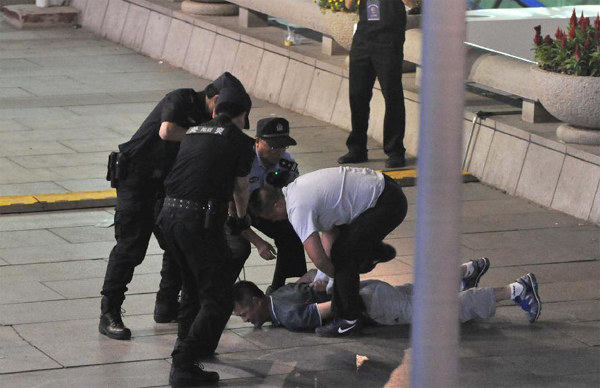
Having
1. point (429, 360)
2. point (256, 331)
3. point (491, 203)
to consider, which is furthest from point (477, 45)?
point (429, 360)

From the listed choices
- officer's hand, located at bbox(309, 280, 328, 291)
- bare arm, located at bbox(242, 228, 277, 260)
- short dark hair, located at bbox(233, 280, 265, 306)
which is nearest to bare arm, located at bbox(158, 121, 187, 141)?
bare arm, located at bbox(242, 228, 277, 260)

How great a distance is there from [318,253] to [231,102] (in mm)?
1009

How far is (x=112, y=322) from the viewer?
7.81 meters

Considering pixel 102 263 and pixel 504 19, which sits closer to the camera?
pixel 102 263

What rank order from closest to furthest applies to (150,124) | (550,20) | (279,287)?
(150,124) → (279,287) → (550,20)

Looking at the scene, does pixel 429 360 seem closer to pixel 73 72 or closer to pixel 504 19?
pixel 504 19

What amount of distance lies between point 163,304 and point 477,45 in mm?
7113

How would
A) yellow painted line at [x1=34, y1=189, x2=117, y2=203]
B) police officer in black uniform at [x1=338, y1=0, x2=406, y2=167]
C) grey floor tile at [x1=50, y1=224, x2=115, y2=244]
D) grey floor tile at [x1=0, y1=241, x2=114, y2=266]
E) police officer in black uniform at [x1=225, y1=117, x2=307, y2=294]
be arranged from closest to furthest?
police officer in black uniform at [x1=225, y1=117, x2=307, y2=294], grey floor tile at [x1=0, y1=241, x2=114, y2=266], grey floor tile at [x1=50, y1=224, x2=115, y2=244], yellow painted line at [x1=34, y1=189, x2=117, y2=203], police officer in black uniform at [x1=338, y1=0, x2=406, y2=167]

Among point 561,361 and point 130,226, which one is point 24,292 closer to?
point 130,226

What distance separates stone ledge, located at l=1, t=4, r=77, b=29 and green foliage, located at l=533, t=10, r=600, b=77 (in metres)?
11.7

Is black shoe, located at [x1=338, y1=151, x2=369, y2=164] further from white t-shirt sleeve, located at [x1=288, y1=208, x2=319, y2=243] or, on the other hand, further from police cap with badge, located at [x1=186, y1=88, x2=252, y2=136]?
police cap with badge, located at [x1=186, y1=88, x2=252, y2=136]

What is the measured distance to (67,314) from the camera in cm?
823

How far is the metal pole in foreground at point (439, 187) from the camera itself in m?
3.28

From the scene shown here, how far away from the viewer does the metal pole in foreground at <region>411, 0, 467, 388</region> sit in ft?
10.8
